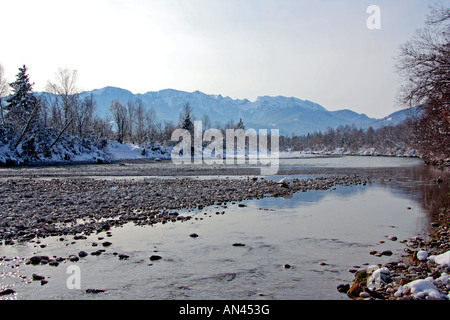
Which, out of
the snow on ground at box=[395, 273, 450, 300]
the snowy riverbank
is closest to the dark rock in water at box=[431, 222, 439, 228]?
the snow on ground at box=[395, 273, 450, 300]

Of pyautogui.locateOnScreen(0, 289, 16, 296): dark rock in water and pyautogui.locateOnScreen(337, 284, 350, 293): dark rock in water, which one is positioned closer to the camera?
pyautogui.locateOnScreen(0, 289, 16, 296): dark rock in water

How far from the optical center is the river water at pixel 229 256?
26.0ft

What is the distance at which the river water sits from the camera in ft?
26.0

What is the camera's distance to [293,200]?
71.3 feet

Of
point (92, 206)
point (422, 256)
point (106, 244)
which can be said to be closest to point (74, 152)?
point (92, 206)

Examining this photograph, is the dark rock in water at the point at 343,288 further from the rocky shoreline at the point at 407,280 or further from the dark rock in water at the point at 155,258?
the dark rock in water at the point at 155,258

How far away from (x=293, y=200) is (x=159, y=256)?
514 inches

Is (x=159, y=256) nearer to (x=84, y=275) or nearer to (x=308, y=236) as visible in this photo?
(x=84, y=275)

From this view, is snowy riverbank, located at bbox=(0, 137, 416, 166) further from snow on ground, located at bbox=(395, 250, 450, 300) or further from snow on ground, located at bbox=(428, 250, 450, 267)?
snow on ground, located at bbox=(395, 250, 450, 300)

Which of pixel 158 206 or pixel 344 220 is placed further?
pixel 158 206

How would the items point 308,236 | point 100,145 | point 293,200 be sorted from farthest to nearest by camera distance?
point 100,145
point 293,200
point 308,236

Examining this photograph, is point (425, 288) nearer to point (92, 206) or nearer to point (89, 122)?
point (92, 206)

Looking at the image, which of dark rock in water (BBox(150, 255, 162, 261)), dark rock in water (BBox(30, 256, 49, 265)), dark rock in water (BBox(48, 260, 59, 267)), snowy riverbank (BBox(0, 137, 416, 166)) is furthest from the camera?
snowy riverbank (BBox(0, 137, 416, 166))
